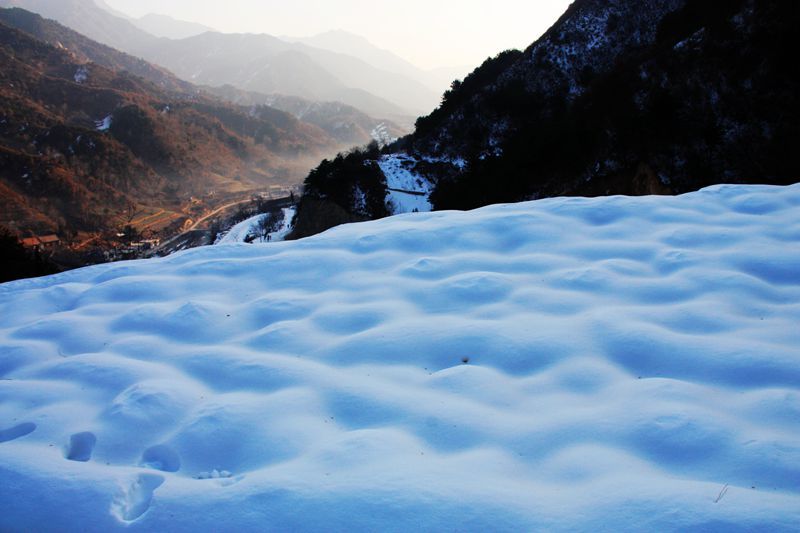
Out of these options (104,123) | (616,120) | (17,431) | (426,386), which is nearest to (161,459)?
(17,431)

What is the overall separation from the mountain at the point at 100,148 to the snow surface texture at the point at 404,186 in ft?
277

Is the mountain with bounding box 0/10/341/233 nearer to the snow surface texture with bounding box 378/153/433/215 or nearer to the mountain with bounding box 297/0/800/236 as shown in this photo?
the snow surface texture with bounding box 378/153/433/215

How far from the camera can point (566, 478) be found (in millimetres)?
2604

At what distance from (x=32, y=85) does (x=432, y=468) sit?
187759mm

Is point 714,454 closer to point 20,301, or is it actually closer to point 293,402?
point 293,402

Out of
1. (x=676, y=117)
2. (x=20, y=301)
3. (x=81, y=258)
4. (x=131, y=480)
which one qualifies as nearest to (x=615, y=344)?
(x=131, y=480)

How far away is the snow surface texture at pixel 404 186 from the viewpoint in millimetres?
30031

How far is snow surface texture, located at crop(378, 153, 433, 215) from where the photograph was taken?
30.0m

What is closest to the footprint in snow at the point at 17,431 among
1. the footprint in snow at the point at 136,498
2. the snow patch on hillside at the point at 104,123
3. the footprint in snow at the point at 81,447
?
the footprint in snow at the point at 81,447

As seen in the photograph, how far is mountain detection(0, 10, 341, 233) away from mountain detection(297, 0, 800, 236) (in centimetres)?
8594

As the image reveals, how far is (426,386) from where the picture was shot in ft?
11.5

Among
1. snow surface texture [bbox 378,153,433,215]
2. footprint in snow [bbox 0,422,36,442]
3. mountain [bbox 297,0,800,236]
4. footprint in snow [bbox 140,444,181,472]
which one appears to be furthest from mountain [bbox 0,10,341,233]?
footprint in snow [bbox 140,444,181,472]

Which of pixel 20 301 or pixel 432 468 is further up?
pixel 432 468

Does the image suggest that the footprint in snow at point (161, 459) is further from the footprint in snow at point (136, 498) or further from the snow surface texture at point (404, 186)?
the snow surface texture at point (404, 186)
